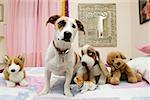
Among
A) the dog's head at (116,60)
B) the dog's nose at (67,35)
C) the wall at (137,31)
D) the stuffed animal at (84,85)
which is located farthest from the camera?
the wall at (137,31)

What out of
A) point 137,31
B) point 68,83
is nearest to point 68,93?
point 68,83

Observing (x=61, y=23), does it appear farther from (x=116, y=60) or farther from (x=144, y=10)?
(x=144, y=10)

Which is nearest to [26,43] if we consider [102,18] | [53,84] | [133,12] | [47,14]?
[47,14]

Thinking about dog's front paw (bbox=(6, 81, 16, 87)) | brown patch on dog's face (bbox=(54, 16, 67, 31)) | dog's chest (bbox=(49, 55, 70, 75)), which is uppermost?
brown patch on dog's face (bbox=(54, 16, 67, 31))

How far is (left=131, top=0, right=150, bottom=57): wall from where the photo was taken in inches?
92.9

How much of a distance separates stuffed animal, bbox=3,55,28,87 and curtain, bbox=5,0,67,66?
1.48m

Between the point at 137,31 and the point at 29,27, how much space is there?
4.61 feet

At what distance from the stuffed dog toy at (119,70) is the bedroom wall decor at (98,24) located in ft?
5.56

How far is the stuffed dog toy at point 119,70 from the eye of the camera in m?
1.22

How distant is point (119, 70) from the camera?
49.2 inches

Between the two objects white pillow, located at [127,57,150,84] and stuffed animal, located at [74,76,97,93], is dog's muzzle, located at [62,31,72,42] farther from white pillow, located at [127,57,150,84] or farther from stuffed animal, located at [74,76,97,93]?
white pillow, located at [127,57,150,84]

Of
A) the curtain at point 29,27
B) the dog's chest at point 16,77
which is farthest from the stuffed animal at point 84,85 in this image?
the curtain at point 29,27

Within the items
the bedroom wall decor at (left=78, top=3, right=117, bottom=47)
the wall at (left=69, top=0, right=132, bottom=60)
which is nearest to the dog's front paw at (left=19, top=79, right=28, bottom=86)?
the bedroom wall decor at (left=78, top=3, right=117, bottom=47)

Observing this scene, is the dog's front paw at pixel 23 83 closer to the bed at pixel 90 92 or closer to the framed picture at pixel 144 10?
the bed at pixel 90 92
